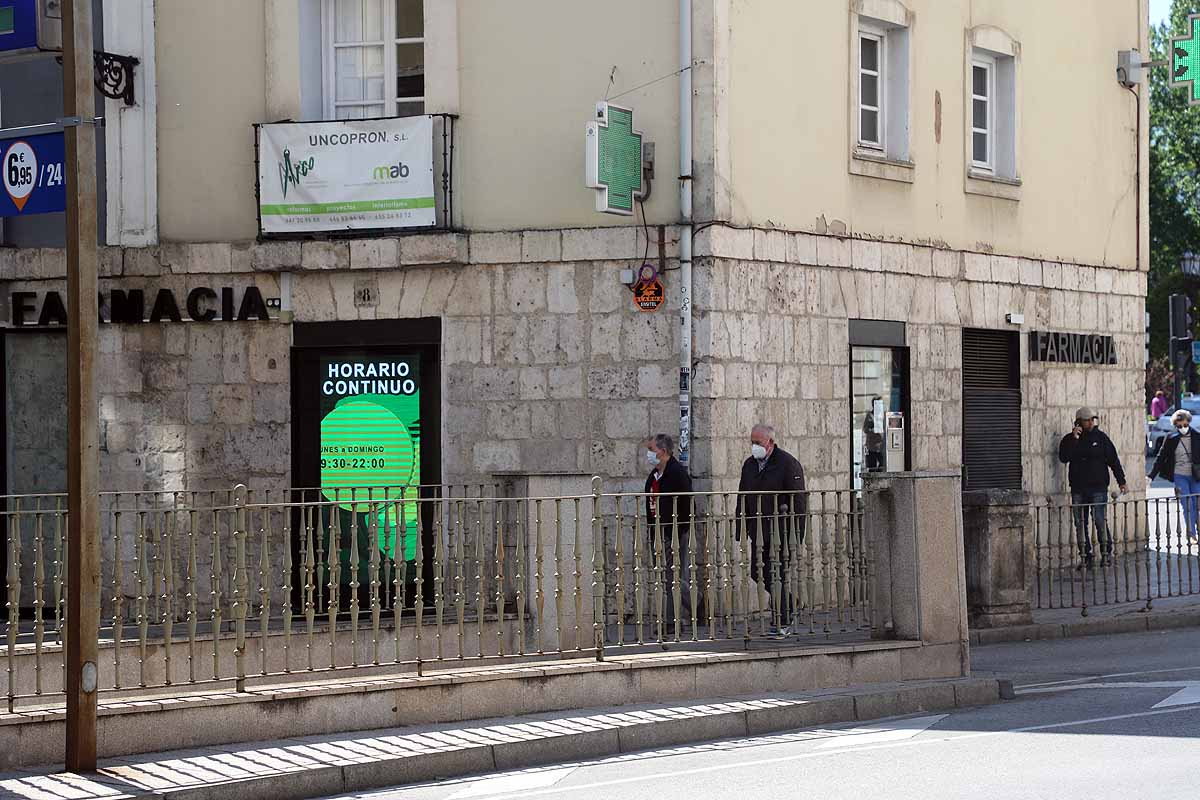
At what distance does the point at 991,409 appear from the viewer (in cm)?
2111

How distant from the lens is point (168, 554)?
10586 millimetres

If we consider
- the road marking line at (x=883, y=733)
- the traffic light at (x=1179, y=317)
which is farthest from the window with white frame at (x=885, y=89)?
the traffic light at (x=1179, y=317)

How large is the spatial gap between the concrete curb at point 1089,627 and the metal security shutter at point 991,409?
3495 millimetres

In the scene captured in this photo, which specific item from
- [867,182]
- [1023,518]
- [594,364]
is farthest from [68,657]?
[867,182]

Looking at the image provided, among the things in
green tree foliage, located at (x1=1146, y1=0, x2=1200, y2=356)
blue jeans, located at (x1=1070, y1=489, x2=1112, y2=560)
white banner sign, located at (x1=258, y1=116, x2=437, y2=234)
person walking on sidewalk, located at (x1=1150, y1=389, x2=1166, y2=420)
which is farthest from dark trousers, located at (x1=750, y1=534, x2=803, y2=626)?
green tree foliage, located at (x1=1146, y1=0, x2=1200, y2=356)

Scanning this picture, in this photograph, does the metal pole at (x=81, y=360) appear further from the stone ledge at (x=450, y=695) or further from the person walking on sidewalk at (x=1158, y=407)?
the person walking on sidewalk at (x=1158, y=407)

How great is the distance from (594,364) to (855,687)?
5.31 metres

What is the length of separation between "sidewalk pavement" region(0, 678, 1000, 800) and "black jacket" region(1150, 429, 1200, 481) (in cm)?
1216

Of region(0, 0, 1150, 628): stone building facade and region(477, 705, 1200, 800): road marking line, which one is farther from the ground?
region(0, 0, 1150, 628): stone building facade

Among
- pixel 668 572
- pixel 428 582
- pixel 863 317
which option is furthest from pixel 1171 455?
pixel 428 582

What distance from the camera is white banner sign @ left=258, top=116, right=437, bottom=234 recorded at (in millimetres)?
17375

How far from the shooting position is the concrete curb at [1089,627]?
53.2ft

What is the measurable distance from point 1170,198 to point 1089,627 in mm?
44211

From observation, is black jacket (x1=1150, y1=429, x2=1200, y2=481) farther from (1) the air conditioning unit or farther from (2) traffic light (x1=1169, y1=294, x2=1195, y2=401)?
(1) the air conditioning unit
